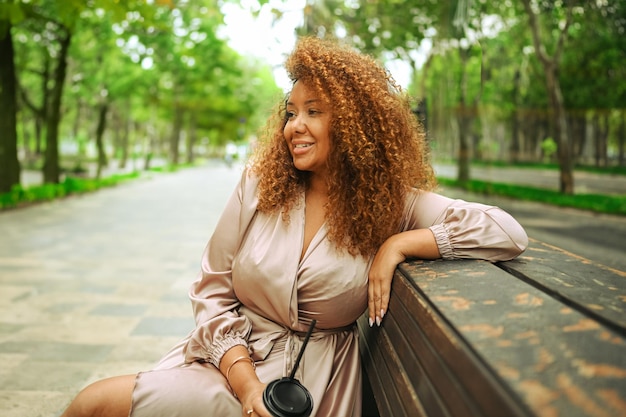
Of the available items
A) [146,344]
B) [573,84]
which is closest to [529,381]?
[146,344]

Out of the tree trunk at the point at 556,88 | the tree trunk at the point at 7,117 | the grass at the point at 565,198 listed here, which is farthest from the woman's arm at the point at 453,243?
the tree trunk at the point at 556,88

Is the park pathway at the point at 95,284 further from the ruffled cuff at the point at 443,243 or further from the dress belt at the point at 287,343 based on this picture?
the dress belt at the point at 287,343

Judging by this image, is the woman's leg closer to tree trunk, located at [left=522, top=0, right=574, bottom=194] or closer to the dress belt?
the dress belt

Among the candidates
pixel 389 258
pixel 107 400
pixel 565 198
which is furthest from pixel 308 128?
pixel 565 198

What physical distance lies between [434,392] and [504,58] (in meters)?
34.3

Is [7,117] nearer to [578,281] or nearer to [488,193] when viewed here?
[578,281]

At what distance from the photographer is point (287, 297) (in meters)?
1.95

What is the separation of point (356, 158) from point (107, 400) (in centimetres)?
115

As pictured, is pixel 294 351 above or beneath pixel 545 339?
beneath

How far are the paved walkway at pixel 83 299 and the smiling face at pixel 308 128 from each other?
175 centimetres

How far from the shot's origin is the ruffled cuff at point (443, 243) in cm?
192

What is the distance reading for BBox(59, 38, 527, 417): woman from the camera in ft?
6.07

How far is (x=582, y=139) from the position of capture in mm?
43156

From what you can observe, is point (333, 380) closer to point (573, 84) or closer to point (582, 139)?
point (573, 84)
